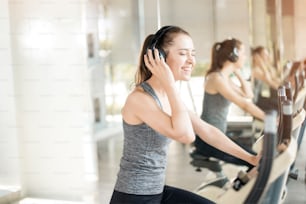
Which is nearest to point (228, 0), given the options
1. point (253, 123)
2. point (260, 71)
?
point (260, 71)

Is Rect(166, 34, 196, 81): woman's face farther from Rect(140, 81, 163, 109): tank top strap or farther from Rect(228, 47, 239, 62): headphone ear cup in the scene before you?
Rect(228, 47, 239, 62): headphone ear cup

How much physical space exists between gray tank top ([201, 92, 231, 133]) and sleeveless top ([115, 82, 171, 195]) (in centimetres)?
85

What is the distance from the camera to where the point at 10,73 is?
228 cm

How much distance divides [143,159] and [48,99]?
3.83ft

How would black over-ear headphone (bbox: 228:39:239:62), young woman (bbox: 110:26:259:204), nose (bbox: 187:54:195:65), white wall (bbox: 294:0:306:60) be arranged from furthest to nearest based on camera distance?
black over-ear headphone (bbox: 228:39:239:62) → white wall (bbox: 294:0:306:60) → nose (bbox: 187:54:195:65) → young woman (bbox: 110:26:259:204)

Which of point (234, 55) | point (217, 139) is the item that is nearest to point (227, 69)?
point (234, 55)

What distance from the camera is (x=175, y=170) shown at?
7.06 ft

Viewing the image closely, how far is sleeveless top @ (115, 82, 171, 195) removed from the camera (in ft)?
4.00

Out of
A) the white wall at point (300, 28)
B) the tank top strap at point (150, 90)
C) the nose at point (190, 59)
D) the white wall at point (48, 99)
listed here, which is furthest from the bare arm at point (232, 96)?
the tank top strap at point (150, 90)

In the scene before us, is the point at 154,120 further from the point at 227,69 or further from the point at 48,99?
the point at 48,99

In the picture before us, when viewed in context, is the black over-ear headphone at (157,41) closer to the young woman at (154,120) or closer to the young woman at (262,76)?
the young woman at (154,120)

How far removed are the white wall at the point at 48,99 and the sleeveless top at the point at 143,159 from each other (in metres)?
1.08

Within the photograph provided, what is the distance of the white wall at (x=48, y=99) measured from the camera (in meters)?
2.23

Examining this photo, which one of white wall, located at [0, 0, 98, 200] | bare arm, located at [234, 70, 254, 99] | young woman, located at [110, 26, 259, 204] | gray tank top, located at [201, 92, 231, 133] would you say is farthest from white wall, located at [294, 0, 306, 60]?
white wall, located at [0, 0, 98, 200]
